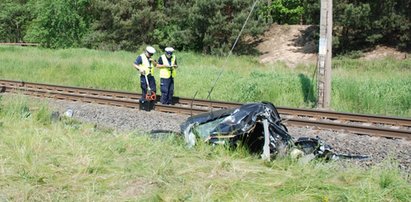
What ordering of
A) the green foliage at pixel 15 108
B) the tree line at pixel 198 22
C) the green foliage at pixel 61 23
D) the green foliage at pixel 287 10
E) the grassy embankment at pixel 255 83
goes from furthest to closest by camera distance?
the green foliage at pixel 61 23 → the green foliage at pixel 287 10 → the tree line at pixel 198 22 → the grassy embankment at pixel 255 83 → the green foliage at pixel 15 108

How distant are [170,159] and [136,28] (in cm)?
4133

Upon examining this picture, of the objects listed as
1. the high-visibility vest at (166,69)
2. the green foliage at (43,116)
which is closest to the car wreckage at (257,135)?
the green foliage at (43,116)

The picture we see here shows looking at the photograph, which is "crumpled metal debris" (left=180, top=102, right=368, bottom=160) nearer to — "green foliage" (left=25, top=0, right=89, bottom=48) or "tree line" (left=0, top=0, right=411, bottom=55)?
"tree line" (left=0, top=0, right=411, bottom=55)

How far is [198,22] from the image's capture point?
38625 millimetres

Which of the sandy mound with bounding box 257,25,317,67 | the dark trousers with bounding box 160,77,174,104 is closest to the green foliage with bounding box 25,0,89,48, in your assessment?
the sandy mound with bounding box 257,25,317,67

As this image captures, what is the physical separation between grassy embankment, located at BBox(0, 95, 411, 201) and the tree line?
2745 centimetres

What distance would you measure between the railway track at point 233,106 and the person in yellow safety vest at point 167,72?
15.7 inches

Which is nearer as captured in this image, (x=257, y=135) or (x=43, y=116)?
(x=257, y=135)

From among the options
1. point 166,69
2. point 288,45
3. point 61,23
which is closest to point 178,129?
point 166,69

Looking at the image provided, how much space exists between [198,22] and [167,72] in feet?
86.5

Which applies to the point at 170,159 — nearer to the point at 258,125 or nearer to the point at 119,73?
the point at 258,125

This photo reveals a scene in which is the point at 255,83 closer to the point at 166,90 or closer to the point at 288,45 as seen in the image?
the point at 166,90

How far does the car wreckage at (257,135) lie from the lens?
6590 millimetres

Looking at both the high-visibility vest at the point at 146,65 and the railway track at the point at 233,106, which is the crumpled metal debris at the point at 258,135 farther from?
the high-visibility vest at the point at 146,65
